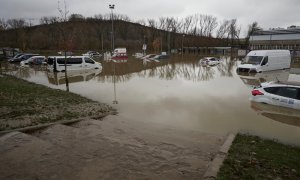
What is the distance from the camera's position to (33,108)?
424 inches

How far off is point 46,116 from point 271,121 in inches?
366

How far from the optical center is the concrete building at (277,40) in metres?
74.2

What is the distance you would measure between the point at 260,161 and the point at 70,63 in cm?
2696

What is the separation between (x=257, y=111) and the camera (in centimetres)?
1239

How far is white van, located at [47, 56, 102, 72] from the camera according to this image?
1119 inches

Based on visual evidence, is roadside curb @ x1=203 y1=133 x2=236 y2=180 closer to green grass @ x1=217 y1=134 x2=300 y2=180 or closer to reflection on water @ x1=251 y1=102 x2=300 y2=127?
green grass @ x1=217 y1=134 x2=300 y2=180

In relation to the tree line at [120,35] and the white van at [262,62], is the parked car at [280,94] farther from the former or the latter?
the tree line at [120,35]

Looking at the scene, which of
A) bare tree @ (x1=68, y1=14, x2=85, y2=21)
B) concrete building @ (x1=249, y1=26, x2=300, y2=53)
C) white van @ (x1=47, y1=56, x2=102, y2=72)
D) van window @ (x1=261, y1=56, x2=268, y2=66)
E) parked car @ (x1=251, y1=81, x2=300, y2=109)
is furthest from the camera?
bare tree @ (x1=68, y1=14, x2=85, y2=21)

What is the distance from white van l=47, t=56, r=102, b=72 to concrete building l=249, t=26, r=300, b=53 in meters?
63.9

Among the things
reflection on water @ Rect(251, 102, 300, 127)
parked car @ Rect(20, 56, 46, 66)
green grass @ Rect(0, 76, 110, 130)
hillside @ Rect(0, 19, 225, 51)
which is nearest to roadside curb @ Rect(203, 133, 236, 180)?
reflection on water @ Rect(251, 102, 300, 127)

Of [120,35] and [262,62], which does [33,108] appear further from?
[120,35]

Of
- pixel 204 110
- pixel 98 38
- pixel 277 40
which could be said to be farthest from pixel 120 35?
pixel 204 110

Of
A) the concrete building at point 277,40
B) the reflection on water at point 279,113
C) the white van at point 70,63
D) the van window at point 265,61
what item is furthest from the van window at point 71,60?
the concrete building at point 277,40

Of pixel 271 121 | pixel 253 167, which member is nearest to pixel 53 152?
pixel 253 167
